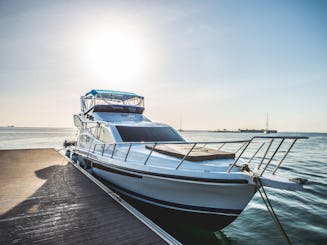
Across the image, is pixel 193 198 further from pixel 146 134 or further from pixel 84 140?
pixel 84 140

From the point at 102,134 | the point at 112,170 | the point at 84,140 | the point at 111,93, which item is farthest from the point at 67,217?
the point at 111,93

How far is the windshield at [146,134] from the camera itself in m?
6.81

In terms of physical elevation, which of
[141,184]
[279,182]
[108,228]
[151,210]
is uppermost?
[279,182]

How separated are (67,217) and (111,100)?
7.09 m

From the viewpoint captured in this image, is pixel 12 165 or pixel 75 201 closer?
pixel 75 201

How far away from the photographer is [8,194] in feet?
17.2

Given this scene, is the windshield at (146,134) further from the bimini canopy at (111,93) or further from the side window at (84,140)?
the bimini canopy at (111,93)

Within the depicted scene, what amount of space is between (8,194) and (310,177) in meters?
13.6

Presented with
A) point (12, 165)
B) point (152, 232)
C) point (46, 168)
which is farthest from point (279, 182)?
point (12, 165)

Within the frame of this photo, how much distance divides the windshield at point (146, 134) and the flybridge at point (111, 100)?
7.17 feet

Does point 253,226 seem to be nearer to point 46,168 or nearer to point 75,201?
point 75,201

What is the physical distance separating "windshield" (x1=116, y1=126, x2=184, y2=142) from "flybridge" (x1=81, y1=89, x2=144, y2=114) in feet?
7.17

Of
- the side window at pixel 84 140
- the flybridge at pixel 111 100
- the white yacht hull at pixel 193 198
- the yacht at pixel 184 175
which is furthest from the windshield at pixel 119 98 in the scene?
the white yacht hull at pixel 193 198

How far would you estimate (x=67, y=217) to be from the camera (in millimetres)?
3967
